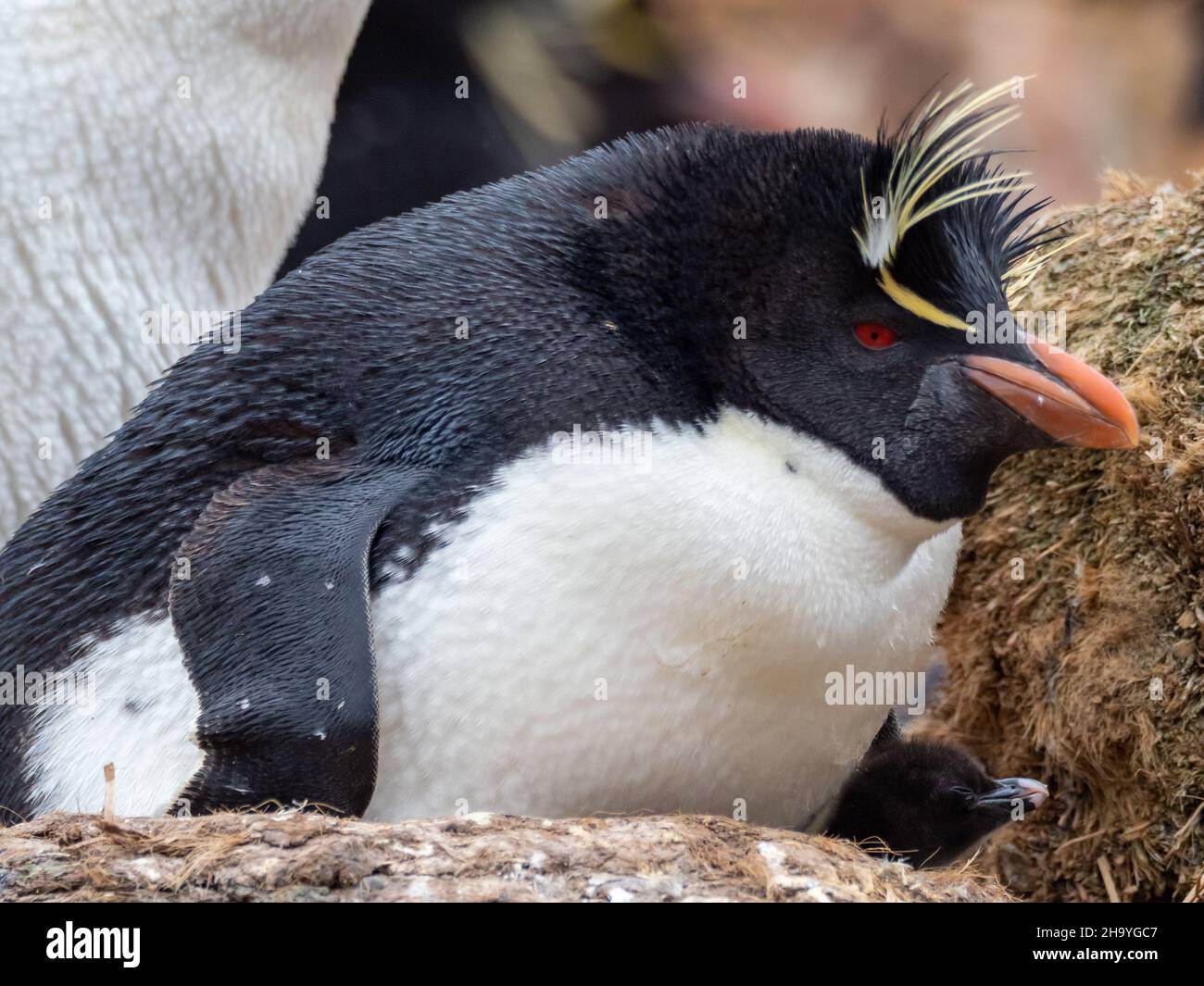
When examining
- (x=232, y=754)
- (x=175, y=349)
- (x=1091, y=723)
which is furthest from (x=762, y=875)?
(x=175, y=349)

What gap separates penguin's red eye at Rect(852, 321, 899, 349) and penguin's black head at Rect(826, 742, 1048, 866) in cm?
59

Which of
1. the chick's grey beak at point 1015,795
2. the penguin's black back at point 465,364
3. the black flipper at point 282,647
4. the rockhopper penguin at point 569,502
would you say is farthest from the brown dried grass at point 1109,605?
the black flipper at point 282,647

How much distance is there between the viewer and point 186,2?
2219 millimetres

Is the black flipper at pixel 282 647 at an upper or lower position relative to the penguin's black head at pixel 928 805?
upper

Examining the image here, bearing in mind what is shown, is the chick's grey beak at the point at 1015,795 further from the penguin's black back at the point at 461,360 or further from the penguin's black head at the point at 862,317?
the penguin's black back at the point at 461,360

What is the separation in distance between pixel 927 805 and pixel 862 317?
2.15 ft

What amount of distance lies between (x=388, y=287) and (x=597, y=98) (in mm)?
2006

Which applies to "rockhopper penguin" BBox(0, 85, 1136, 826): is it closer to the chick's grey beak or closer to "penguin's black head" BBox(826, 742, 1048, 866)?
"penguin's black head" BBox(826, 742, 1048, 866)

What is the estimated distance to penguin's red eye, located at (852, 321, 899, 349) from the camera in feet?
5.54

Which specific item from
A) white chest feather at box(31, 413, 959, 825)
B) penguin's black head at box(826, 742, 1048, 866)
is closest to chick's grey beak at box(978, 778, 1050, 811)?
penguin's black head at box(826, 742, 1048, 866)

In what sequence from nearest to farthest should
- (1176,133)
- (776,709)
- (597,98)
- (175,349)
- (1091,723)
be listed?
(776,709)
(1091,723)
(175,349)
(597,98)
(1176,133)

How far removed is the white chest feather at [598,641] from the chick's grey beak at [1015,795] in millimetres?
367

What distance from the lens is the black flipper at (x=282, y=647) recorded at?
1.47m
